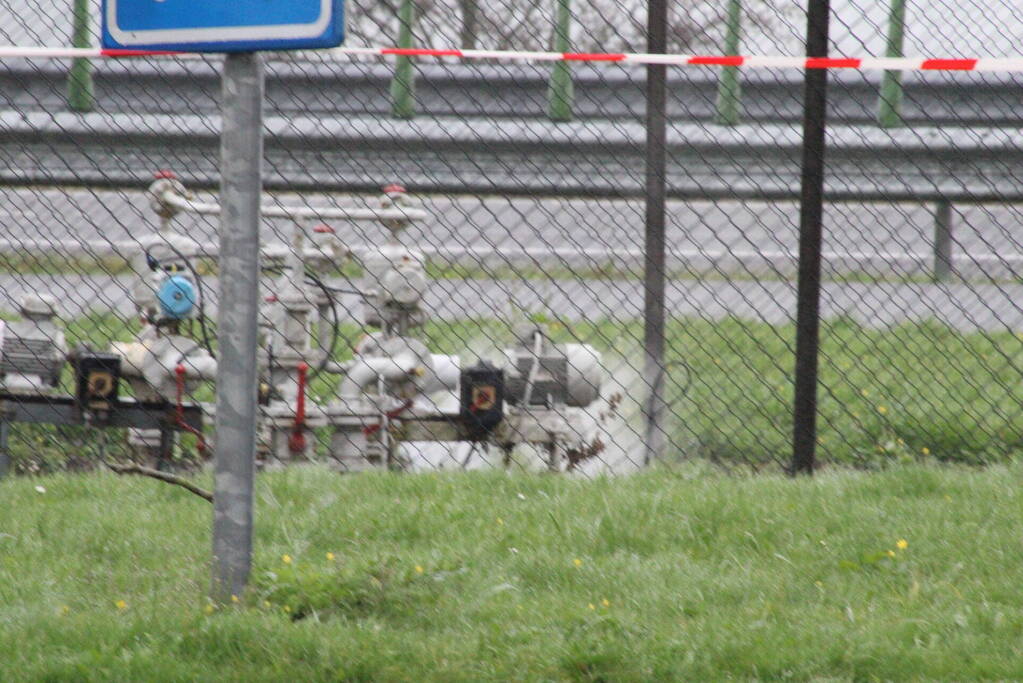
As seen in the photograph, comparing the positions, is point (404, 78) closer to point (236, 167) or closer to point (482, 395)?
point (482, 395)

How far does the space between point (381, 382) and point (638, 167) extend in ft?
5.65

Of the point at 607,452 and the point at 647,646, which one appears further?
the point at 607,452

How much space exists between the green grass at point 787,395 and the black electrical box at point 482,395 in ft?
0.84

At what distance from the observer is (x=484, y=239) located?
5.84m

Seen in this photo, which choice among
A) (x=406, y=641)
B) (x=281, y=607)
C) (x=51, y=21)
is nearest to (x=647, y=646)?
(x=406, y=641)

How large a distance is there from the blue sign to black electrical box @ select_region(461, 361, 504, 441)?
2.46 meters

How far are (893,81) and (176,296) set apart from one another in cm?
366

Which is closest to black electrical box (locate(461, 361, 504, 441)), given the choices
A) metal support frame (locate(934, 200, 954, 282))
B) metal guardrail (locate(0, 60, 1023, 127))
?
metal guardrail (locate(0, 60, 1023, 127))

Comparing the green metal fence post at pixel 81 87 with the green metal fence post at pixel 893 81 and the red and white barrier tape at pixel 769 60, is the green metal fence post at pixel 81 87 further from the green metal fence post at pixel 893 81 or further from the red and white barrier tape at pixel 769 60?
the green metal fence post at pixel 893 81

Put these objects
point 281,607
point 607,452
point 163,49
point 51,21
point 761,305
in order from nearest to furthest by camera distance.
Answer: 1. point 163,49
2. point 281,607
3. point 51,21
4. point 607,452
5. point 761,305

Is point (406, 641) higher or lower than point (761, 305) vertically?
lower

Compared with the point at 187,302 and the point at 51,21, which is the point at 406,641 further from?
the point at 51,21

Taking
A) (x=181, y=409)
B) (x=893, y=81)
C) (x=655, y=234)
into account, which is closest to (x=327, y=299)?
(x=181, y=409)

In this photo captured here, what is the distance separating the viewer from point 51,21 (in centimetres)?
497
